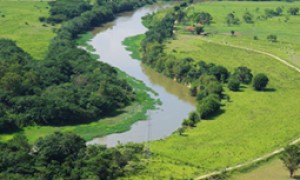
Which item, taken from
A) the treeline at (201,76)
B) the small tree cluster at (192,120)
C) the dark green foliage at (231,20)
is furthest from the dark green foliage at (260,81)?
the dark green foliage at (231,20)

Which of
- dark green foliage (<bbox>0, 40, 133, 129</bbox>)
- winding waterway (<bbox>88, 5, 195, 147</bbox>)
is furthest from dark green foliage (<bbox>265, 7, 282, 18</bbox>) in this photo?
dark green foliage (<bbox>0, 40, 133, 129</bbox>)

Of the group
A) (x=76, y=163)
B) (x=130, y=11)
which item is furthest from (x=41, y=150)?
(x=130, y=11)

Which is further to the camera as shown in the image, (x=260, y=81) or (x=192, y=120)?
(x=260, y=81)

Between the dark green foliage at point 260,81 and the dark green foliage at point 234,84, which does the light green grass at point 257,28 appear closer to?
the dark green foliage at point 260,81

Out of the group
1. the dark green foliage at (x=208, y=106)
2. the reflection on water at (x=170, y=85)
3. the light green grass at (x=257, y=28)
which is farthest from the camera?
the light green grass at (x=257, y=28)

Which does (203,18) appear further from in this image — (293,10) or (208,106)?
(208,106)

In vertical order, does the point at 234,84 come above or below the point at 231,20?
below

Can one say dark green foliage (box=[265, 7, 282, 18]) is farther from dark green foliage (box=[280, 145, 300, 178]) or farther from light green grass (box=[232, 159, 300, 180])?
dark green foliage (box=[280, 145, 300, 178])

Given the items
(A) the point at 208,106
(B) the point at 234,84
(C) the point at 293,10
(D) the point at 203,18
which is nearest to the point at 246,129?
(A) the point at 208,106
